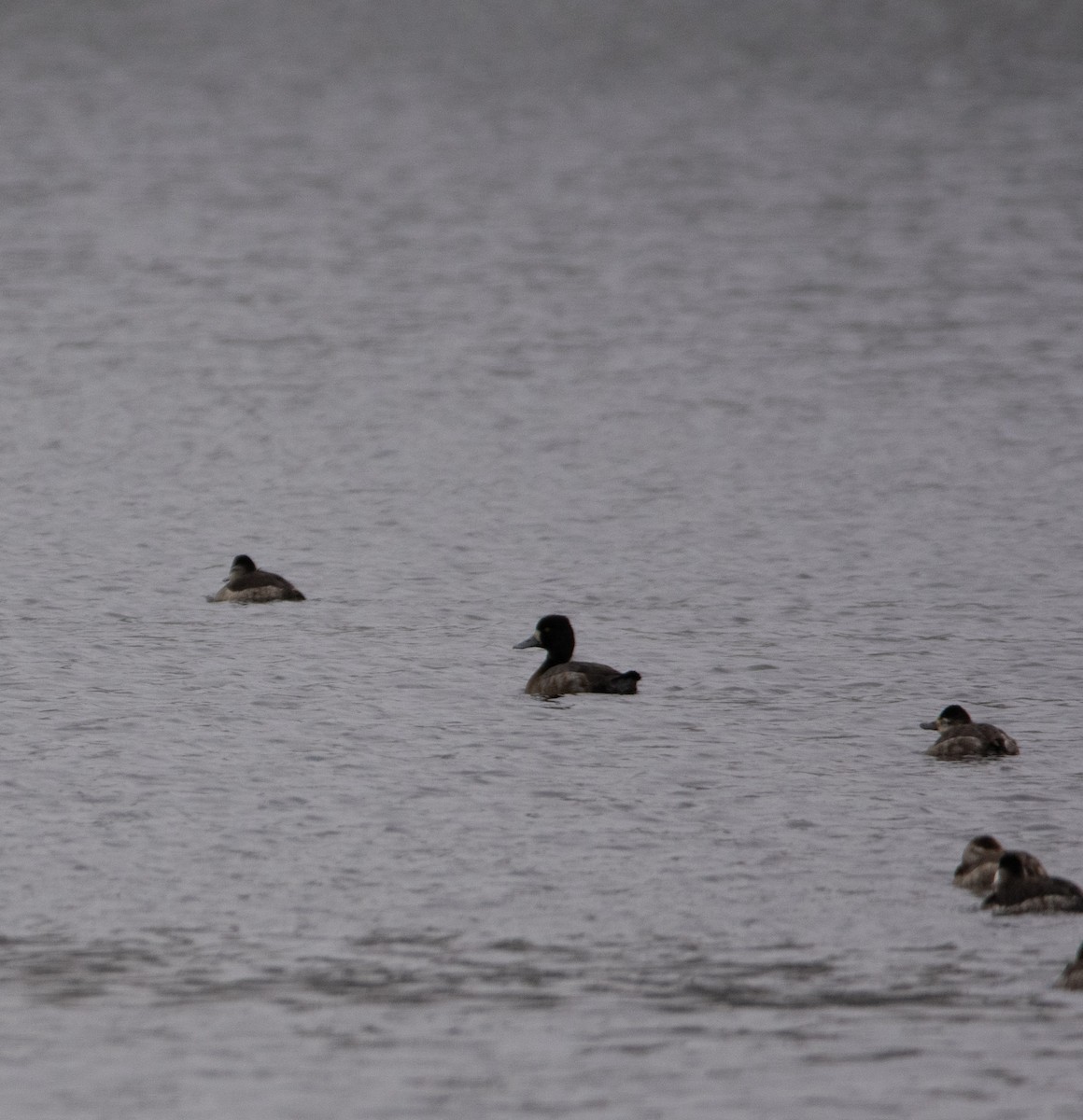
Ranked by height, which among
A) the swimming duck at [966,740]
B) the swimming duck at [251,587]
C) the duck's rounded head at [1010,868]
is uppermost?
the swimming duck at [251,587]

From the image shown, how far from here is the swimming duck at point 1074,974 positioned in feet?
46.1

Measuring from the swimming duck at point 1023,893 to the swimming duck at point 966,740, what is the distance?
3.66m

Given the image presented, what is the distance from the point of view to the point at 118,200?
66438 mm

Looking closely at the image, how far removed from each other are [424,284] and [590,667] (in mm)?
30564

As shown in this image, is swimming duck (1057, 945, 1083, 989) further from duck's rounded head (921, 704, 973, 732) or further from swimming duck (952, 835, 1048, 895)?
duck's rounded head (921, 704, 973, 732)

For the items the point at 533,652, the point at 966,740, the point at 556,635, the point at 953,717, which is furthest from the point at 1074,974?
the point at 533,652

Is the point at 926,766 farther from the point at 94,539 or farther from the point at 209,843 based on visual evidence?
the point at 94,539

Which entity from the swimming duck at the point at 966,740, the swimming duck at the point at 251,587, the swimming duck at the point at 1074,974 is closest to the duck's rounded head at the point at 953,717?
the swimming duck at the point at 966,740

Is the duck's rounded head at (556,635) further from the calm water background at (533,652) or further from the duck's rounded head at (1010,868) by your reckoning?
the duck's rounded head at (1010,868)

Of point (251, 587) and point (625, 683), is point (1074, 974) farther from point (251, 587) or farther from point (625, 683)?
point (251, 587)

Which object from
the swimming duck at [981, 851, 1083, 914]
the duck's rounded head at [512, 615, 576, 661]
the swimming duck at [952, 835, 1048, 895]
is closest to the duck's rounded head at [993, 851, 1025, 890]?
the swimming duck at [981, 851, 1083, 914]

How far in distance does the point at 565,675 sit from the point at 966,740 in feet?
12.7

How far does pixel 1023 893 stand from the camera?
15.3m

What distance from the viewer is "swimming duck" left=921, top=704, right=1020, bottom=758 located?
19109 millimetres
